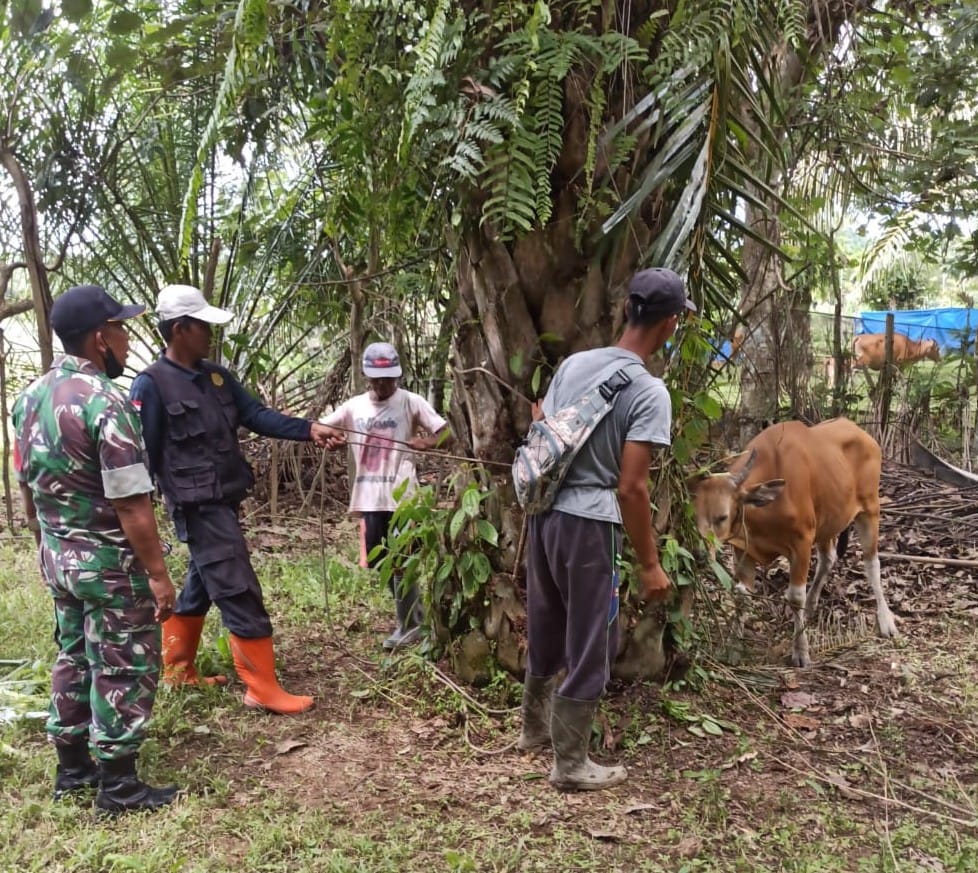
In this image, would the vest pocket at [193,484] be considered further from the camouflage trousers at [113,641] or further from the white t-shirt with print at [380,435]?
the white t-shirt with print at [380,435]

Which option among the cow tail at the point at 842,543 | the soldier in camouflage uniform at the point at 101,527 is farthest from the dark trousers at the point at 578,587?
the cow tail at the point at 842,543

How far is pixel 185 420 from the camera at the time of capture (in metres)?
4.20

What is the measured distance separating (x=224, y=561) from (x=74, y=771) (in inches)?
41.5

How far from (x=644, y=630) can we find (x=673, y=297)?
A: 67.2 inches

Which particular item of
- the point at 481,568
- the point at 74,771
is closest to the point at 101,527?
the point at 74,771

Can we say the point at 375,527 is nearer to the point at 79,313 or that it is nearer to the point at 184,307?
the point at 184,307

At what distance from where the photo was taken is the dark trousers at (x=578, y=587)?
3447 millimetres

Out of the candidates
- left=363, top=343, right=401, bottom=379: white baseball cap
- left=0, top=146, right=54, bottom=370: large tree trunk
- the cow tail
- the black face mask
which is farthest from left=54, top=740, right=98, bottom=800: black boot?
the cow tail

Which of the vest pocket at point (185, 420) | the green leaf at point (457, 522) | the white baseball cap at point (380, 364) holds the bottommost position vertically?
the green leaf at point (457, 522)

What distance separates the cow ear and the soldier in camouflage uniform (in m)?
3.27

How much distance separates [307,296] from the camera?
23.8 feet

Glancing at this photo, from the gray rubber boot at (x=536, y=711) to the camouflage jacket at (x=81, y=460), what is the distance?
5.51ft

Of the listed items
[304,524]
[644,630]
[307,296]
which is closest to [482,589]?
[644,630]

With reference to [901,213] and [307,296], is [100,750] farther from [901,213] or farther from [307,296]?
[901,213]
